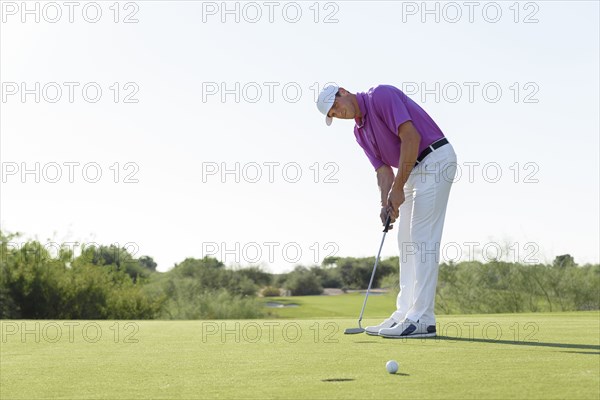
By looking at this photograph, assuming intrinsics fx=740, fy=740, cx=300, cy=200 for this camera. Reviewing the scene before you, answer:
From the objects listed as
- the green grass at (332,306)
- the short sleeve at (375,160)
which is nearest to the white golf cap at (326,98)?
the short sleeve at (375,160)

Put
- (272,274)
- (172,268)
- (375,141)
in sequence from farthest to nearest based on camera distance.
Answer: (272,274) < (172,268) < (375,141)

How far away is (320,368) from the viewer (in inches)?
150

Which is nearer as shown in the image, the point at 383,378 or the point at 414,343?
the point at 383,378

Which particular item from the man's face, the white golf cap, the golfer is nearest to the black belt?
the golfer

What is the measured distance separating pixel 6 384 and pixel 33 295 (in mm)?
26683

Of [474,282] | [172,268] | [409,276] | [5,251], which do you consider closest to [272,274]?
[172,268]

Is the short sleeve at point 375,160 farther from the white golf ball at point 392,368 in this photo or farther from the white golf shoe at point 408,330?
the white golf ball at point 392,368

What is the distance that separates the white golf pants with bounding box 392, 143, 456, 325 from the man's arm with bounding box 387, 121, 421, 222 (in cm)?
12

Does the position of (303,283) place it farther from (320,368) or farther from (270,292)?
(320,368)

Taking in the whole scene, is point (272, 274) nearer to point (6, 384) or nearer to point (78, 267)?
point (78, 267)

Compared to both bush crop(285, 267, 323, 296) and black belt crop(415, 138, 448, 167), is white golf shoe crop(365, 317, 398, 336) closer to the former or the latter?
black belt crop(415, 138, 448, 167)

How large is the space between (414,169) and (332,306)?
2096 inches

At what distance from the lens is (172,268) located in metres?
56.0

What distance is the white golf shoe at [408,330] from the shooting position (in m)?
5.43
